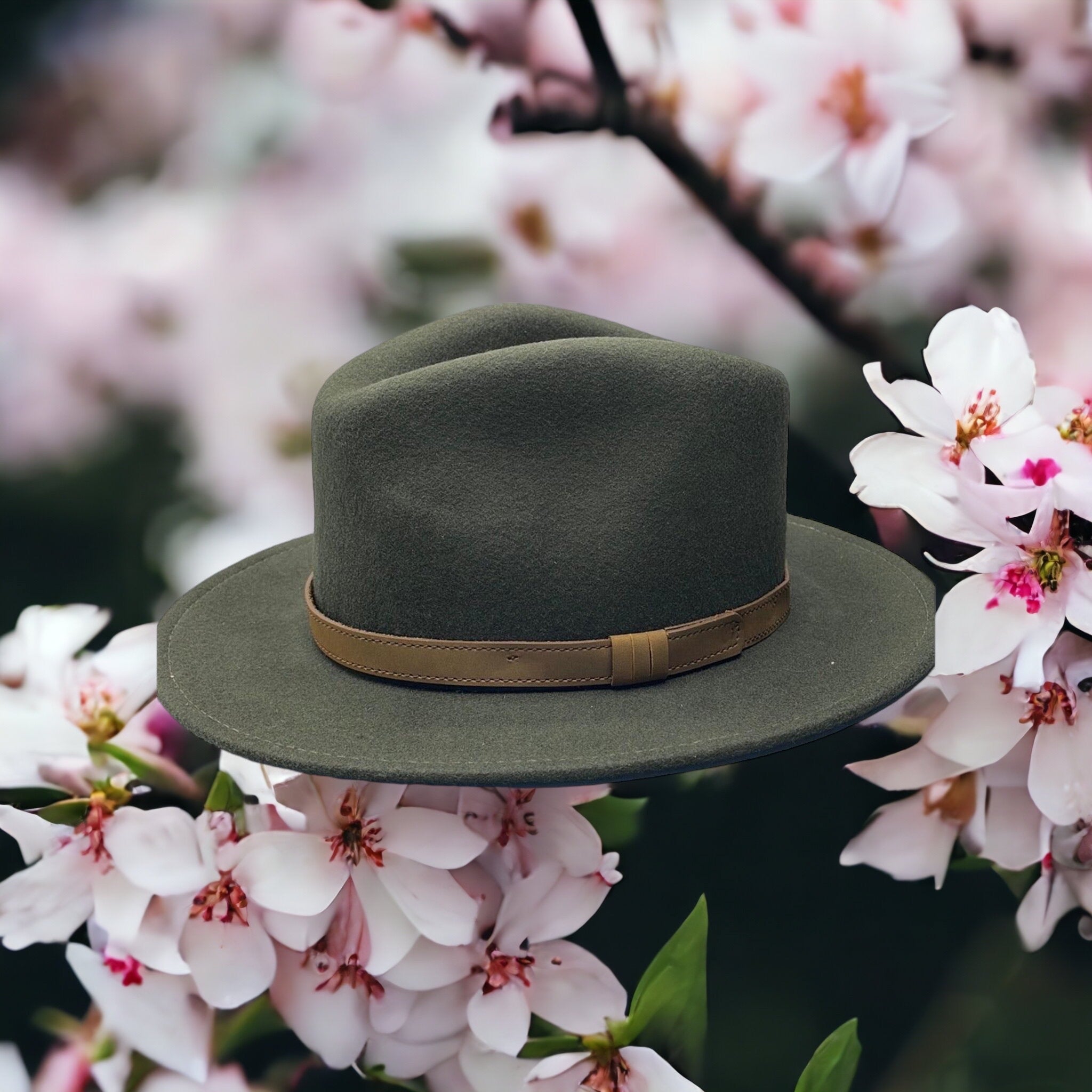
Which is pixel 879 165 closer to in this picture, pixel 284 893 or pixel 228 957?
pixel 284 893

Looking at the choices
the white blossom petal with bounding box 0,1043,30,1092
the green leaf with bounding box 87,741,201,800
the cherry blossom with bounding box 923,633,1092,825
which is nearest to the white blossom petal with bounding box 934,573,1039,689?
the cherry blossom with bounding box 923,633,1092,825

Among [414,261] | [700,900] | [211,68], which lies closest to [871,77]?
[414,261]

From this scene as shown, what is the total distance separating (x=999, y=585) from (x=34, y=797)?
4.29ft

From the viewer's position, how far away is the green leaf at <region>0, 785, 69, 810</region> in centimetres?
Result: 135

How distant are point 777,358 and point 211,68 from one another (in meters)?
0.84

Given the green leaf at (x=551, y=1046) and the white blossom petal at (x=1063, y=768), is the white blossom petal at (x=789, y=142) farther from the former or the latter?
the green leaf at (x=551, y=1046)

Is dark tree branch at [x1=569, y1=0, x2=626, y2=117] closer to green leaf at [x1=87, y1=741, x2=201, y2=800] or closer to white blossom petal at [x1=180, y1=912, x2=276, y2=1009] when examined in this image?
green leaf at [x1=87, y1=741, x2=201, y2=800]

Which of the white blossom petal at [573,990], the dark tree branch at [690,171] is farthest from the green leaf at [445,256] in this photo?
the white blossom petal at [573,990]

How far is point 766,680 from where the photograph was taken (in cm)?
92

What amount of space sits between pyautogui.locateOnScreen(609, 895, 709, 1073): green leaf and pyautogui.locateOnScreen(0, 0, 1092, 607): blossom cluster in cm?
81

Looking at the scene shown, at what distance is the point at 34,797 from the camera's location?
1352 millimetres

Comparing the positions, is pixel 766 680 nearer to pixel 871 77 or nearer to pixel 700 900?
pixel 700 900

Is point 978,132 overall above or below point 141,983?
above

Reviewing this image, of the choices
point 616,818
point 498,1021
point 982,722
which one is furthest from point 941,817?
point 498,1021
